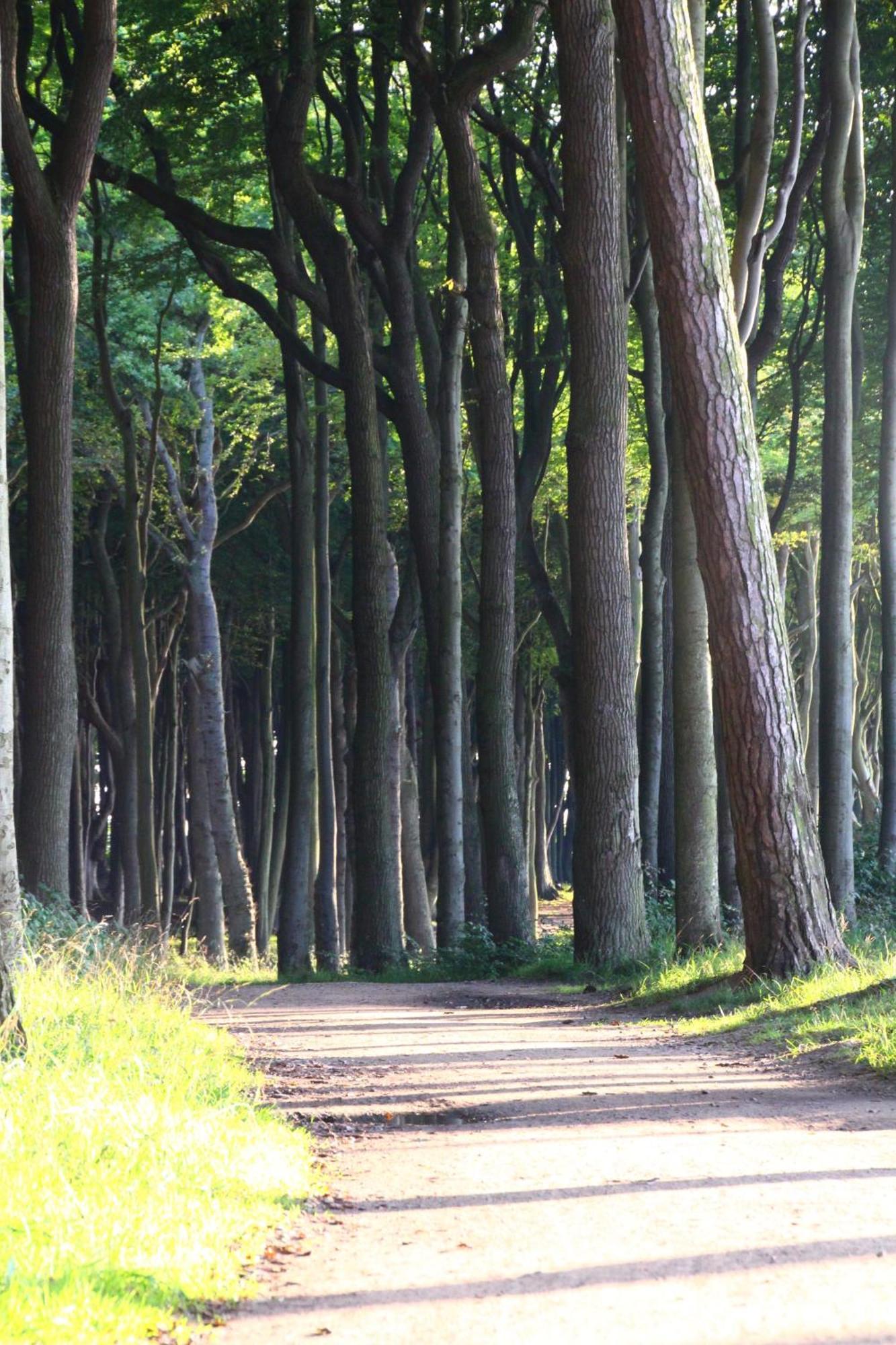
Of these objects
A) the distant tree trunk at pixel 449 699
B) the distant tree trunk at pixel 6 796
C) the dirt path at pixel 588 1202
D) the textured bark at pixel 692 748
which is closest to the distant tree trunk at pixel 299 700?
the distant tree trunk at pixel 449 699

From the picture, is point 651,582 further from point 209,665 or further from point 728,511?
point 728,511

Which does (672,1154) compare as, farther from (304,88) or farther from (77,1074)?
(304,88)

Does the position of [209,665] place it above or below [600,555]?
below

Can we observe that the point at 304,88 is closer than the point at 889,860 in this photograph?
Yes

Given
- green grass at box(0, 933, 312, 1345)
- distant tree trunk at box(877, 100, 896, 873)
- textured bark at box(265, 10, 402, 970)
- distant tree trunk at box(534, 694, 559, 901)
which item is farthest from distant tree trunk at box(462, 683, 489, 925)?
green grass at box(0, 933, 312, 1345)

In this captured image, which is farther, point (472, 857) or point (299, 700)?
point (472, 857)

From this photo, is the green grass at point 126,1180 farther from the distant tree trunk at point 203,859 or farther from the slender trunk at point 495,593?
the distant tree trunk at point 203,859

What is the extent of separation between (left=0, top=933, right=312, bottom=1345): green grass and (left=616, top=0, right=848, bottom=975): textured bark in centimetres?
475

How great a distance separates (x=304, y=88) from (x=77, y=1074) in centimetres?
1379

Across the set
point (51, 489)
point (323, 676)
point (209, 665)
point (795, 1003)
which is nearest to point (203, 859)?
point (209, 665)

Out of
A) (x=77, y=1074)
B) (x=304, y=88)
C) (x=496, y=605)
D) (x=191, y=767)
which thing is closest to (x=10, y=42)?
(x=304, y=88)

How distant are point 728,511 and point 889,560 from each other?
31.2ft

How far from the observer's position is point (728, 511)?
1098 cm

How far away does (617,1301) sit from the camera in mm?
Result: 3893
